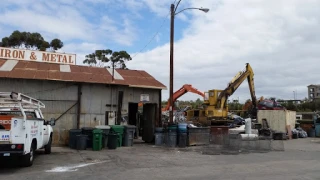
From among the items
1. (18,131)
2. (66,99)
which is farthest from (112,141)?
(18,131)

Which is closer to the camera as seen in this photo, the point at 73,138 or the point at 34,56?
the point at 73,138

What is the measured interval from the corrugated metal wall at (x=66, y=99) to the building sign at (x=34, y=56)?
4.31 meters

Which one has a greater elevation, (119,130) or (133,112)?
(133,112)

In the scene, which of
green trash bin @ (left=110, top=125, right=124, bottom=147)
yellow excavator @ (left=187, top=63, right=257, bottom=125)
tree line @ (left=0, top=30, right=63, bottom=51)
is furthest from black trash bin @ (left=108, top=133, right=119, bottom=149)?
tree line @ (left=0, top=30, right=63, bottom=51)

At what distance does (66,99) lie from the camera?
20.2 m

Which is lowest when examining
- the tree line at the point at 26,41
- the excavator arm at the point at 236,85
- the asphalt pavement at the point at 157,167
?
the asphalt pavement at the point at 157,167

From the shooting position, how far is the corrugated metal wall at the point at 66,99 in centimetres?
1961

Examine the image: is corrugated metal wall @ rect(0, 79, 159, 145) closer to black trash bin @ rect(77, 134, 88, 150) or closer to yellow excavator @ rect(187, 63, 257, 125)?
black trash bin @ rect(77, 134, 88, 150)

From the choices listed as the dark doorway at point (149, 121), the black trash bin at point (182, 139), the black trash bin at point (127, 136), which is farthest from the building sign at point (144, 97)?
the black trash bin at point (182, 139)

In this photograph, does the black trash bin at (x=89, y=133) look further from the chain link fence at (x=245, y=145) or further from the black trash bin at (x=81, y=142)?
the chain link fence at (x=245, y=145)

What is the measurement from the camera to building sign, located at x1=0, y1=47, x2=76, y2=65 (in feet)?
75.7

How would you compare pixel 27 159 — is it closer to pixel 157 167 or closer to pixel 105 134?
pixel 157 167

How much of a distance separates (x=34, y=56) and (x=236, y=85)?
18.5 meters

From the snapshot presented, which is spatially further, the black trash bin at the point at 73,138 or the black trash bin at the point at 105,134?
the black trash bin at the point at 105,134
